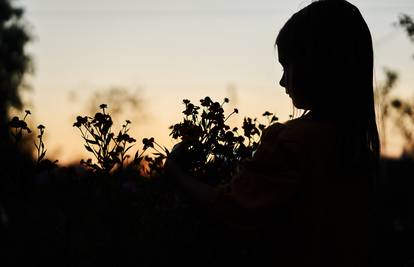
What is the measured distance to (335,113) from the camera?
87.8 inches

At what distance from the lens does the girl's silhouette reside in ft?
6.61

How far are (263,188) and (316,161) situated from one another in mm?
218

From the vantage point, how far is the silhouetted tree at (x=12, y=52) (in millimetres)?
34875

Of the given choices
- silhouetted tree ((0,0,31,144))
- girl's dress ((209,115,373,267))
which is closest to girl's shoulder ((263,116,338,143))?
girl's dress ((209,115,373,267))

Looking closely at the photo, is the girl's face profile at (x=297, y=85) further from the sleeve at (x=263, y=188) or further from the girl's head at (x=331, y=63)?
the sleeve at (x=263, y=188)

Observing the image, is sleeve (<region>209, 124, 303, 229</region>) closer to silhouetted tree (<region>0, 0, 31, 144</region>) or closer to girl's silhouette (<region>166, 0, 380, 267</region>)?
girl's silhouette (<region>166, 0, 380, 267</region>)

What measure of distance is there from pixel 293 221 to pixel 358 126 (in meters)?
0.47

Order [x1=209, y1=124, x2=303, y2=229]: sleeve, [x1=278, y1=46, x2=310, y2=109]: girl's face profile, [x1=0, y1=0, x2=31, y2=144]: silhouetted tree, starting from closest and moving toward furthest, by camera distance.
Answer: [x1=209, y1=124, x2=303, y2=229]: sleeve
[x1=278, y1=46, x2=310, y2=109]: girl's face profile
[x1=0, y1=0, x2=31, y2=144]: silhouetted tree

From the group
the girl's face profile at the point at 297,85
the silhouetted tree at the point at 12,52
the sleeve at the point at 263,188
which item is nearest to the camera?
the sleeve at the point at 263,188

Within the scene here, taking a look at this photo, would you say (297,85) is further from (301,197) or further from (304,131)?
(301,197)

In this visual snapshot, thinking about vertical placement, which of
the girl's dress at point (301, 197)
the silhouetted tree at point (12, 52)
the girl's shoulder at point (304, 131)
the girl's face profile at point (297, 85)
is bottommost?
the girl's dress at point (301, 197)

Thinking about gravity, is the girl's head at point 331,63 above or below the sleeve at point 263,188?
above

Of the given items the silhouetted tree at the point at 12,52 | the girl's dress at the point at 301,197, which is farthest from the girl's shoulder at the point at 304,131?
the silhouetted tree at the point at 12,52

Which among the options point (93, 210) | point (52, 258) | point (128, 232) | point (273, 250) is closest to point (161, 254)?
point (128, 232)
